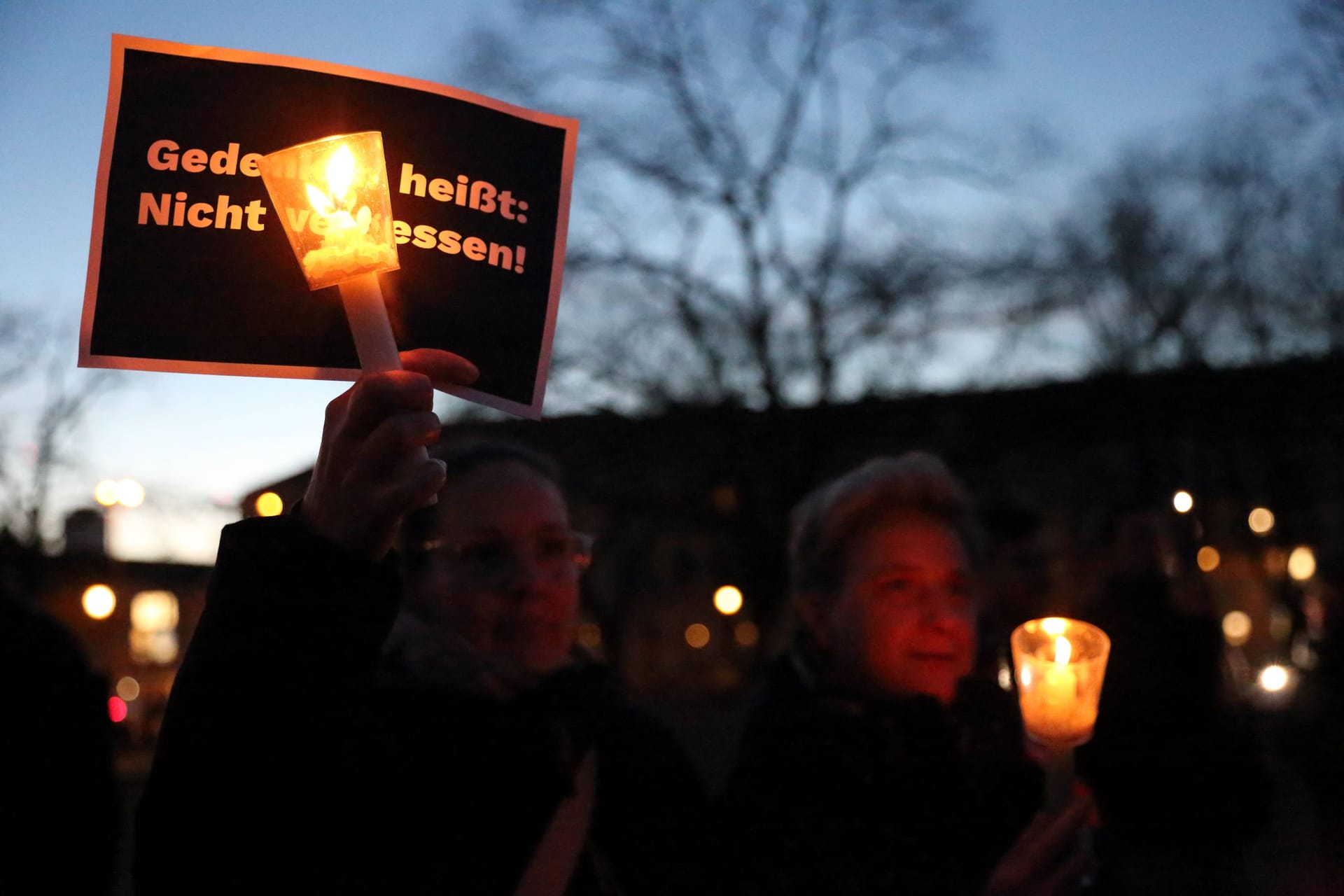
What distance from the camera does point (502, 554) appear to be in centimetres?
246

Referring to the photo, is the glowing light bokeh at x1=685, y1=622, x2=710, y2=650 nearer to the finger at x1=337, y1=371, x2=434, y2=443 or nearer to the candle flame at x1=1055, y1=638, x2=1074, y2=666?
the candle flame at x1=1055, y1=638, x2=1074, y2=666

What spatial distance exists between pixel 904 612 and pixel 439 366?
4.53ft

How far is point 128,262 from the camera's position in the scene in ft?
5.29

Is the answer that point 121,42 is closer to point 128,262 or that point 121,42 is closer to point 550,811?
point 128,262

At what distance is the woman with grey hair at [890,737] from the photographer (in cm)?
230

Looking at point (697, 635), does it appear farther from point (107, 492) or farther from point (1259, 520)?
point (1259, 520)

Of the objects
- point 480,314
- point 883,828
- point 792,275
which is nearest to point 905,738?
point 883,828

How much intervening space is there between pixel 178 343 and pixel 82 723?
129cm

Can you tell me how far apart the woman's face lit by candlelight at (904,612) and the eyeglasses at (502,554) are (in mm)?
614

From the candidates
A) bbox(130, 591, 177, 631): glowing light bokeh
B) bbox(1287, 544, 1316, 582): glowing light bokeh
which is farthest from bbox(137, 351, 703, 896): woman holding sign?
bbox(130, 591, 177, 631): glowing light bokeh

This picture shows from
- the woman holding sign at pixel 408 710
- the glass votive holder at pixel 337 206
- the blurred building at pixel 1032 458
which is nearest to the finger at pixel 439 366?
the woman holding sign at pixel 408 710


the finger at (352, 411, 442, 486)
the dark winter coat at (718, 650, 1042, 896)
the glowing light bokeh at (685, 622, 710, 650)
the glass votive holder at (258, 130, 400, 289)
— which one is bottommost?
the glowing light bokeh at (685, 622, 710, 650)

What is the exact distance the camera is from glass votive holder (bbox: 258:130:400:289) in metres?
1.46

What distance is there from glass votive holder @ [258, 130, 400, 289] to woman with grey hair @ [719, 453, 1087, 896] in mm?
1363
